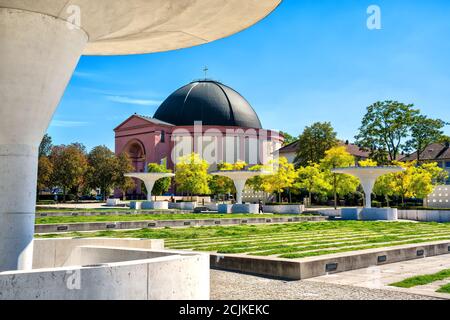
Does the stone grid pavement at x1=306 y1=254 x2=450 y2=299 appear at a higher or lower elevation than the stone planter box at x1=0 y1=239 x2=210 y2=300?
lower

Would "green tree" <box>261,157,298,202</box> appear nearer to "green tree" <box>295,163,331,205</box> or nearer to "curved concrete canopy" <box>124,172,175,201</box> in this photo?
"green tree" <box>295,163,331,205</box>

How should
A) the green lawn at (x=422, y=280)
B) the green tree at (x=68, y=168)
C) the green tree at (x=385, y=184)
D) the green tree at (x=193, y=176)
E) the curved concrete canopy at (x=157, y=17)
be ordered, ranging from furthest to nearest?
the green tree at (x=68, y=168)
the green tree at (x=193, y=176)
the green tree at (x=385, y=184)
the green lawn at (x=422, y=280)
the curved concrete canopy at (x=157, y=17)

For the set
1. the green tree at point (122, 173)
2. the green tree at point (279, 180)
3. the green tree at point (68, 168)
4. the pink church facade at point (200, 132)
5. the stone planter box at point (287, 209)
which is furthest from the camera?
the pink church facade at point (200, 132)

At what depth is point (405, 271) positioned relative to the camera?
406 inches

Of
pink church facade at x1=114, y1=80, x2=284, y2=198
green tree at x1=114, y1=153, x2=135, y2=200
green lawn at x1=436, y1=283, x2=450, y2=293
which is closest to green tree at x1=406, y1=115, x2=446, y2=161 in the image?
pink church facade at x1=114, y1=80, x2=284, y2=198

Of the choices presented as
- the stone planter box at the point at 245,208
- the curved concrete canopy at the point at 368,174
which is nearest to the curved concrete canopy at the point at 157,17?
the curved concrete canopy at the point at 368,174

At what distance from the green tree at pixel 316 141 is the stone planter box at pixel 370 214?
1182 inches

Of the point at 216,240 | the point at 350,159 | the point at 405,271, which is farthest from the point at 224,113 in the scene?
the point at 405,271

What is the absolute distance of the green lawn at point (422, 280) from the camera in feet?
27.8

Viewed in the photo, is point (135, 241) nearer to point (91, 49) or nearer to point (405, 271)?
point (91, 49)

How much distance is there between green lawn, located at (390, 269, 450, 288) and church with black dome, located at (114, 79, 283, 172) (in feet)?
216

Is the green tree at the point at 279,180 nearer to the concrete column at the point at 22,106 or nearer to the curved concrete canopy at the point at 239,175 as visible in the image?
the curved concrete canopy at the point at 239,175

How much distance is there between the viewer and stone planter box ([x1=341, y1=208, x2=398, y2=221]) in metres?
31.4

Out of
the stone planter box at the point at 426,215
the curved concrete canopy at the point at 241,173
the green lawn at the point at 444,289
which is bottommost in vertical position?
the green lawn at the point at 444,289
